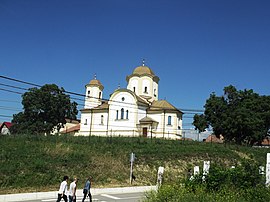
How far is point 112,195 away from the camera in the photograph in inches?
875

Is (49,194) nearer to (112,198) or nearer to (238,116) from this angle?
(112,198)

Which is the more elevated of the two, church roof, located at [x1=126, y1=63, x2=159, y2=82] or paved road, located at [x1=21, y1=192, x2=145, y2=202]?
church roof, located at [x1=126, y1=63, x2=159, y2=82]

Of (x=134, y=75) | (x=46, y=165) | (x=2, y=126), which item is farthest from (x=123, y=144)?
(x=2, y=126)

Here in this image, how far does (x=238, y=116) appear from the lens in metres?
50.1

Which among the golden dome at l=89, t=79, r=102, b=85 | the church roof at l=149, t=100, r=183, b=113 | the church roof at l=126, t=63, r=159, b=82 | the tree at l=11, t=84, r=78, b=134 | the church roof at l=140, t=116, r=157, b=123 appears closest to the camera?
the church roof at l=140, t=116, r=157, b=123

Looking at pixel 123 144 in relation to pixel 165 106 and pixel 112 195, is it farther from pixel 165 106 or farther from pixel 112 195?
pixel 165 106

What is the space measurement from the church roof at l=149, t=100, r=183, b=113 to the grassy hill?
653 inches

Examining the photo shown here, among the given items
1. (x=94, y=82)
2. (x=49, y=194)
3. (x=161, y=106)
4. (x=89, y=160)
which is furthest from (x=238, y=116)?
(x=49, y=194)

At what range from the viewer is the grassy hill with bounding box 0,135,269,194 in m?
23.9

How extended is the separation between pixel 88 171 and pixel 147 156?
756cm

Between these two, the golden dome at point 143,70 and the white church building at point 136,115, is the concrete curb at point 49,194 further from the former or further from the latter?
the golden dome at point 143,70

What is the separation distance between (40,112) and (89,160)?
40692 millimetres

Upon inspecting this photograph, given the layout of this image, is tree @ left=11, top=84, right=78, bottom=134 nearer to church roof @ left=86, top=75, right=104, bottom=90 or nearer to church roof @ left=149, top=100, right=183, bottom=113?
church roof @ left=86, top=75, right=104, bottom=90

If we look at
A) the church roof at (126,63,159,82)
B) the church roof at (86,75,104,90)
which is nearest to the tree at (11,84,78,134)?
the church roof at (86,75,104,90)
